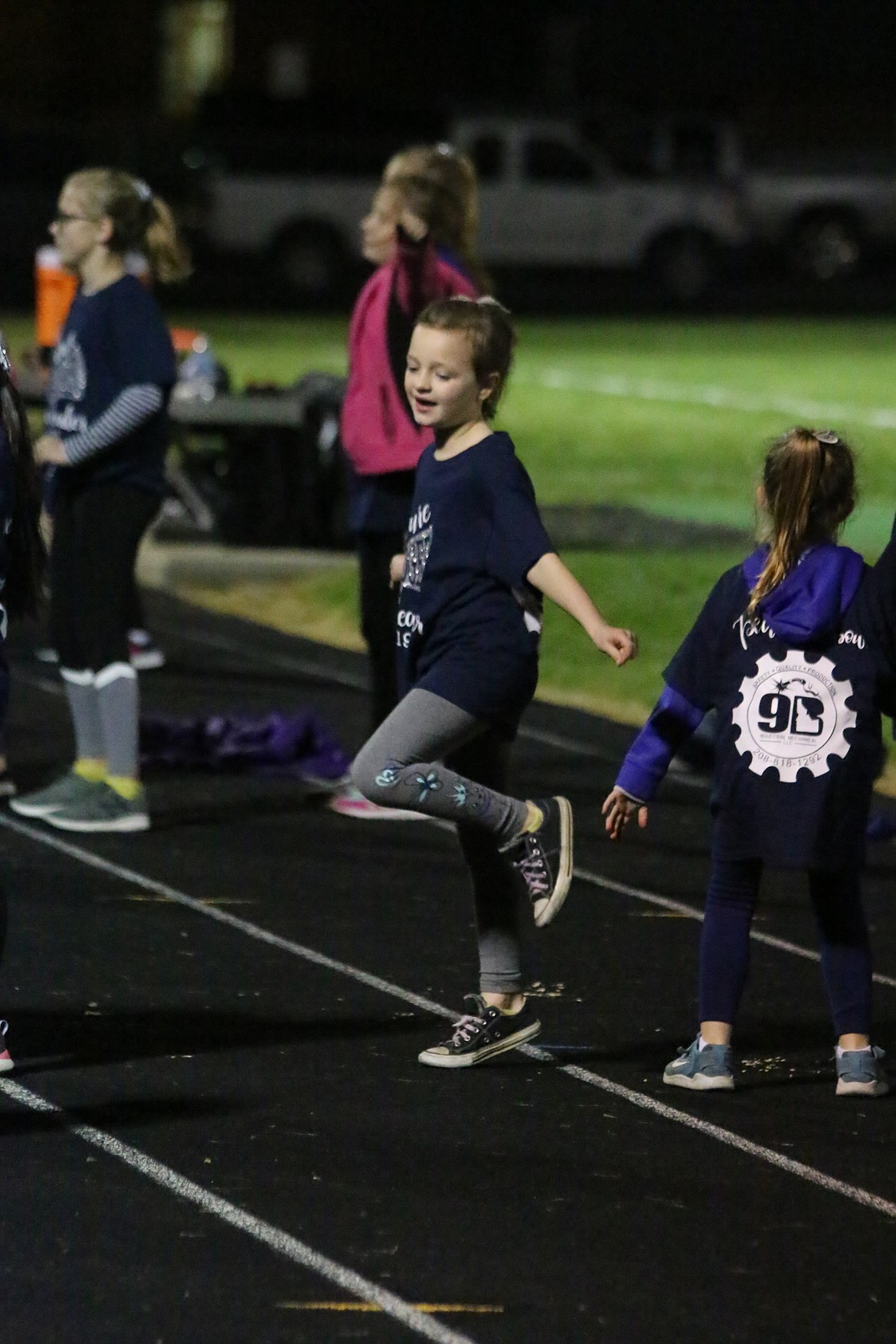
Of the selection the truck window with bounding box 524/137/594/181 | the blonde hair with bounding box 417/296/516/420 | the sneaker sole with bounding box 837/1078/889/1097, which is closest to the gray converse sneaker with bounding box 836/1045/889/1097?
the sneaker sole with bounding box 837/1078/889/1097

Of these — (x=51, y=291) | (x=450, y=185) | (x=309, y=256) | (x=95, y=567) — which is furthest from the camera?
(x=309, y=256)

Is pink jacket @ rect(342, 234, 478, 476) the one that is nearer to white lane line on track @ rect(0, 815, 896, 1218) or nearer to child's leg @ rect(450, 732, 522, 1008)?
white lane line on track @ rect(0, 815, 896, 1218)

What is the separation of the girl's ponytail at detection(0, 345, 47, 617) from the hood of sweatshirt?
155cm

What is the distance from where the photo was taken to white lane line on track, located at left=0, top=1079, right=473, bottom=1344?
4.48 meters

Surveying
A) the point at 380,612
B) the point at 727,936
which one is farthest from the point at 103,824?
the point at 727,936

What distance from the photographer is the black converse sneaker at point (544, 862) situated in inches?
228

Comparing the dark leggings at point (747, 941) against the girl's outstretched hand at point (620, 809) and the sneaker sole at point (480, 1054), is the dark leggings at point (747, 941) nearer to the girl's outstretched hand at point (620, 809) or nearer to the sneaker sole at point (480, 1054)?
the girl's outstretched hand at point (620, 809)

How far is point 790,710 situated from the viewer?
5.64 metres

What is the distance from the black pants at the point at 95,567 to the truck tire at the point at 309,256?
28106 millimetres

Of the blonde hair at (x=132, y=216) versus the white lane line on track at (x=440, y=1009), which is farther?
the blonde hair at (x=132, y=216)

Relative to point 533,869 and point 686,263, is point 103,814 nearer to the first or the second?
point 533,869

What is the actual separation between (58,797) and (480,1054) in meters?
2.81

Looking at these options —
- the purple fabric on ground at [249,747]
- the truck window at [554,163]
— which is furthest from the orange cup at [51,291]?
the truck window at [554,163]

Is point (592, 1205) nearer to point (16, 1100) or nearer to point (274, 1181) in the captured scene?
point (274, 1181)
